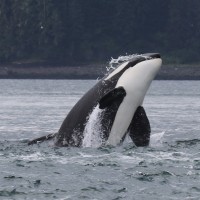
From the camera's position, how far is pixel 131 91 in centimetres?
2264

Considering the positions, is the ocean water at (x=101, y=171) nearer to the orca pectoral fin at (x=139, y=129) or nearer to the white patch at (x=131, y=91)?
the orca pectoral fin at (x=139, y=129)

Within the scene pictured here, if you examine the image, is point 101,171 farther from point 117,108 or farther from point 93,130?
point 117,108

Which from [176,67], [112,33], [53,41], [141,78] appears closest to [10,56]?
[53,41]

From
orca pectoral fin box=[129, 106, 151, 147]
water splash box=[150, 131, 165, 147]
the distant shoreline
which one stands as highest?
orca pectoral fin box=[129, 106, 151, 147]

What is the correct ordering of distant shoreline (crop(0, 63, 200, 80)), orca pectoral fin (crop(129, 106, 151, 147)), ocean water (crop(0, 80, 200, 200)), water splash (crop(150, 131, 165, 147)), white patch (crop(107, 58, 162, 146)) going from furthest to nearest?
1. distant shoreline (crop(0, 63, 200, 80))
2. water splash (crop(150, 131, 165, 147))
3. orca pectoral fin (crop(129, 106, 151, 147))
4. white patch (crop(107, 58, 162, 146))
5. ocean water (crop(0, 80, 200, 200))

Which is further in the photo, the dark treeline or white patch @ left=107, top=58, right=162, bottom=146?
the dark treeline

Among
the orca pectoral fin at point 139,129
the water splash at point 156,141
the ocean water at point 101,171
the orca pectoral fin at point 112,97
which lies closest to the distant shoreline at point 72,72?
the water splash at point 156,141

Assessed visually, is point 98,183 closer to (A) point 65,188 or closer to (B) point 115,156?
(A) point 65,188

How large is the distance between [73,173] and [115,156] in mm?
1970

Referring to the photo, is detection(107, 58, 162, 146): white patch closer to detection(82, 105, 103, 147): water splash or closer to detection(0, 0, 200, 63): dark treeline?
detection(82, 105, 103, 147): water splash

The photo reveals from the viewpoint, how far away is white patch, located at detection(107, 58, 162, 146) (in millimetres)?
22172

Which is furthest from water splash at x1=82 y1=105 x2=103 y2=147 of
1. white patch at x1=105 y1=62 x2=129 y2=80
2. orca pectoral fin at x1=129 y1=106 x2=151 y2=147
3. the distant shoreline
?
the distant shoreline


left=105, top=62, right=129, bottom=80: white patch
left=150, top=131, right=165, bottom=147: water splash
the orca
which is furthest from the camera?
left=150, top=131, right=165, bottom=147: water splash

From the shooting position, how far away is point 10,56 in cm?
12575
